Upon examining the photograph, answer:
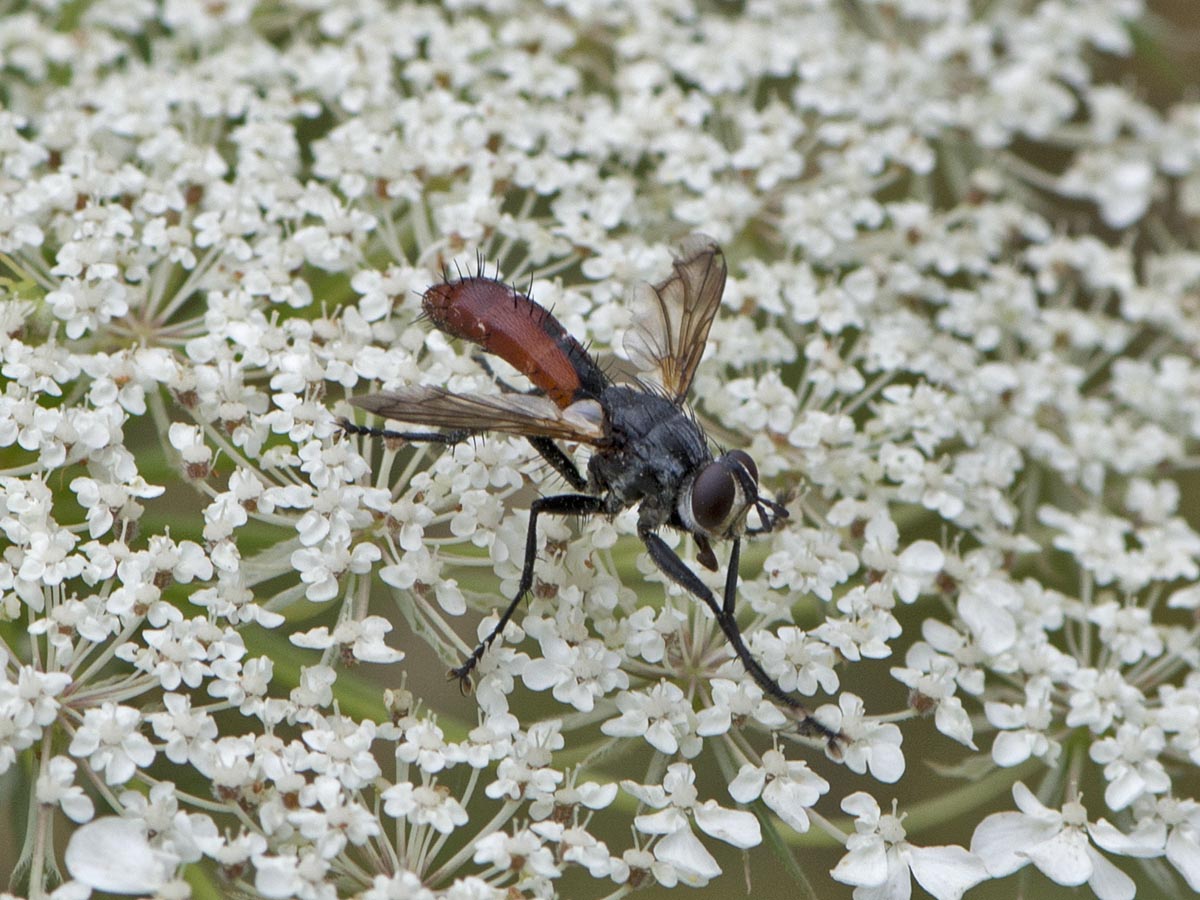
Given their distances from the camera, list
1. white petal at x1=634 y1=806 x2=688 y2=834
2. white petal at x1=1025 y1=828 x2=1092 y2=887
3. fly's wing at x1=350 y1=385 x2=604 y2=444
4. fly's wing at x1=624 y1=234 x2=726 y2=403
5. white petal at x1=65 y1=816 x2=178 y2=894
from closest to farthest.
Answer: white petal at x1=65 y1=816 x2=178 y2=894, fly's wing at x1=350 y1=385 x2=604 y2=444, white petal at x1=634 y1=806 x2=688 y2=834, white petal at x1=1025 y1=828 x2=1092 y2=887, fly's wing at x1=624 y1=234 x2=726 y2=403

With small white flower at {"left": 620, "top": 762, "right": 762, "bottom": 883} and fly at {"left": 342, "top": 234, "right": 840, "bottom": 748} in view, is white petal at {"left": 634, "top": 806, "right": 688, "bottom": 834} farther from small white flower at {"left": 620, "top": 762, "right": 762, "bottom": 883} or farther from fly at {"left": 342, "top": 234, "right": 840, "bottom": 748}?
fly at {"left": 342, "top": 234, "right": 840, "bottom": 748}

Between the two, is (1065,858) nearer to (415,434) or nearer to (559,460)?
(559,460)

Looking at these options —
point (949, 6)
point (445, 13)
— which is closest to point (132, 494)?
point (445, 13)

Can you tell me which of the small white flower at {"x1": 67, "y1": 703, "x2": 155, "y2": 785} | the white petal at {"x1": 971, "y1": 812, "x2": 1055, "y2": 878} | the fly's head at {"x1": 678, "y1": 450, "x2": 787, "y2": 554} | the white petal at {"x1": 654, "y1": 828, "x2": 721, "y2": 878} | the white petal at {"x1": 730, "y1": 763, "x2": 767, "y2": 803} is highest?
the fly's head at {"x1": 678, "y1": 450, "x2": 787, "y2": 554}

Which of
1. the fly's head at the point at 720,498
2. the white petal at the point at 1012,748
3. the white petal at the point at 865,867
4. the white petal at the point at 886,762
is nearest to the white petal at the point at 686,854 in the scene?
the white petal at the point at 865,867

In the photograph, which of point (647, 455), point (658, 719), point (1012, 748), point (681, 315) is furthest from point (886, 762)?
point (681, 315)

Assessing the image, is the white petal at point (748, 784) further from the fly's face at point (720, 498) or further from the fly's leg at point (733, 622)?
the fly's face at point (720, 498)

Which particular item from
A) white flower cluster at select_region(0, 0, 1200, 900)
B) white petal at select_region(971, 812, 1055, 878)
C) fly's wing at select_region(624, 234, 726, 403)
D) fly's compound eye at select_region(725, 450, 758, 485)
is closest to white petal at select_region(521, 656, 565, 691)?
white flower cluster at select_region(0, 0, 1200, 900)
